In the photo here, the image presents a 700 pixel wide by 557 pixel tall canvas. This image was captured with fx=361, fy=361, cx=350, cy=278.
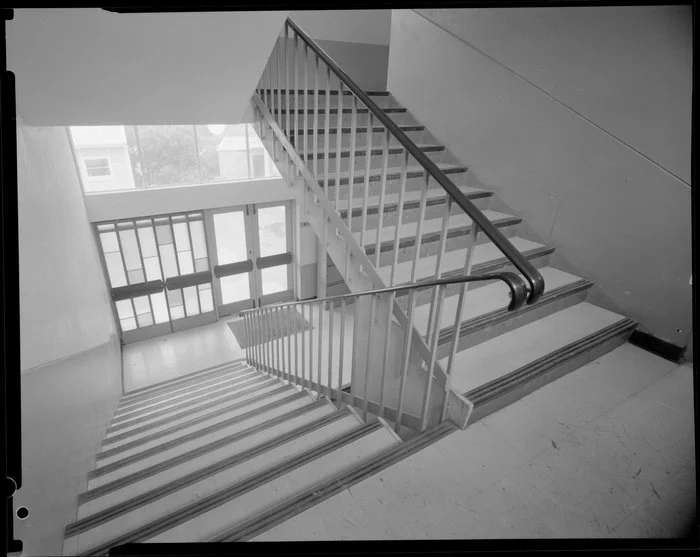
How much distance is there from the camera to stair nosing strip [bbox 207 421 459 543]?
1165 millimetres

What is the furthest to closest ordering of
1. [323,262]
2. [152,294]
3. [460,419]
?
1. [323,262]
2. [152,294]
3. [460,419]

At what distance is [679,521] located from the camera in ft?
3.80

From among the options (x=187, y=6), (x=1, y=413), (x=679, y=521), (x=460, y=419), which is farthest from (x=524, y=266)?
(x=1, y=413)

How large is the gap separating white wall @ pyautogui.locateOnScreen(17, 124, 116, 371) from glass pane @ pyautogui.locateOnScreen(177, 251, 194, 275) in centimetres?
157

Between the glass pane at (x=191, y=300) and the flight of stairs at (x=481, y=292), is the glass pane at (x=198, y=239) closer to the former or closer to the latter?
the glass pane at (x=191, y=300)

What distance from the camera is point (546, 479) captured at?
1.31 m

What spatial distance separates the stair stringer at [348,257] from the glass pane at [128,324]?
4298 mm

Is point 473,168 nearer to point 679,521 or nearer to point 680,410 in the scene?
point 680,410

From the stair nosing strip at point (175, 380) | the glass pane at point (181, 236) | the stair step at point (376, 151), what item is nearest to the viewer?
the stair step at point (376, 151)

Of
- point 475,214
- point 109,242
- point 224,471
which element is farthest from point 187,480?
point 109,242

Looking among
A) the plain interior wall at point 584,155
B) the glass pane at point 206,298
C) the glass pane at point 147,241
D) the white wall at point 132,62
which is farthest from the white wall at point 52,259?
the plain interior wall at point 584,155

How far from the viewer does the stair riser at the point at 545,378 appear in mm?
1589

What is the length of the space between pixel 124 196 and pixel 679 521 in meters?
5.89

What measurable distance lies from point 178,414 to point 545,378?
2736 millimetres
